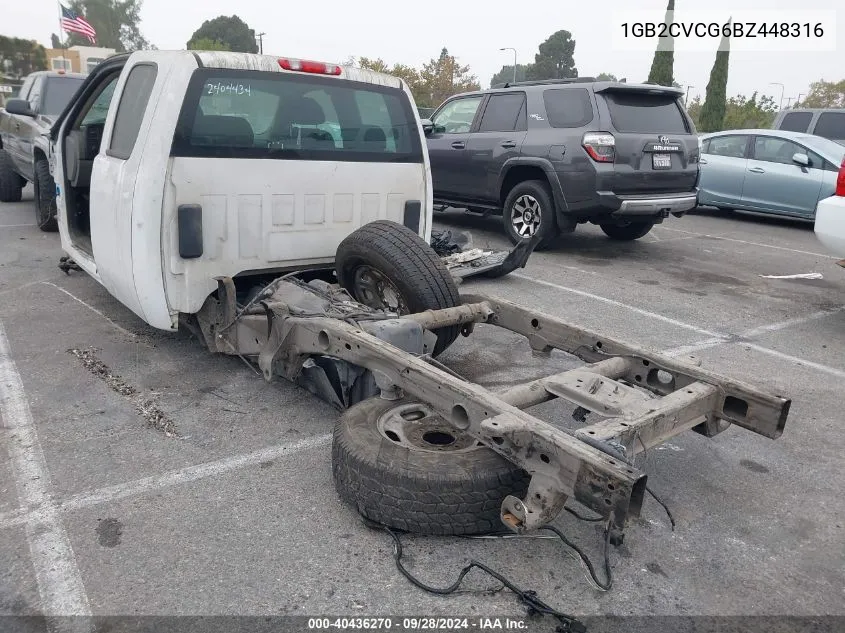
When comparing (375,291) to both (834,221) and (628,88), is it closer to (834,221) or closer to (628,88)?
(834,221)

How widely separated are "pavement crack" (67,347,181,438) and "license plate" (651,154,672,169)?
245 inches

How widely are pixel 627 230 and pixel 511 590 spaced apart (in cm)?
788

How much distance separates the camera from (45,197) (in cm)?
798

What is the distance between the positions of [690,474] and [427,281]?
67.6 inches

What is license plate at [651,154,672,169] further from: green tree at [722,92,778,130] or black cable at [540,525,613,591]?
green tree at [722,92,778,130]

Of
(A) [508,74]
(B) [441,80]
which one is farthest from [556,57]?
(B) [441,80]

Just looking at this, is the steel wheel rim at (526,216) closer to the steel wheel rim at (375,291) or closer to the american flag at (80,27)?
the steel wheel rim at (375,291)

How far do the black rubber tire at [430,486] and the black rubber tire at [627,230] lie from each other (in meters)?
7.34

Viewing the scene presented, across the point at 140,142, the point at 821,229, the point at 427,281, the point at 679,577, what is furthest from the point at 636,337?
the point at 140,142

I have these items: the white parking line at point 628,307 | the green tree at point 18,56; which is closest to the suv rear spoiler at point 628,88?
the white parking line at point 628,307

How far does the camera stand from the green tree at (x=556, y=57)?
253 ft

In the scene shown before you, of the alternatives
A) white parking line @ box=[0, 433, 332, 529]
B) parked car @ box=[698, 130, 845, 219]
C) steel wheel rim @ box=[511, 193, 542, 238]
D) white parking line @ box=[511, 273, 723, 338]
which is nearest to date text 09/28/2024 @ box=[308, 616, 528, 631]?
white parking line @ box=[0, 433, 332, 529]

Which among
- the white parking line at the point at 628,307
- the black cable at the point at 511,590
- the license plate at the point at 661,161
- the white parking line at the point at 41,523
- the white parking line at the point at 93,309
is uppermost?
the license plate at the point at 661,161

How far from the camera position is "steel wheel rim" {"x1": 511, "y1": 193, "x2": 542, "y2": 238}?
28.1ft
